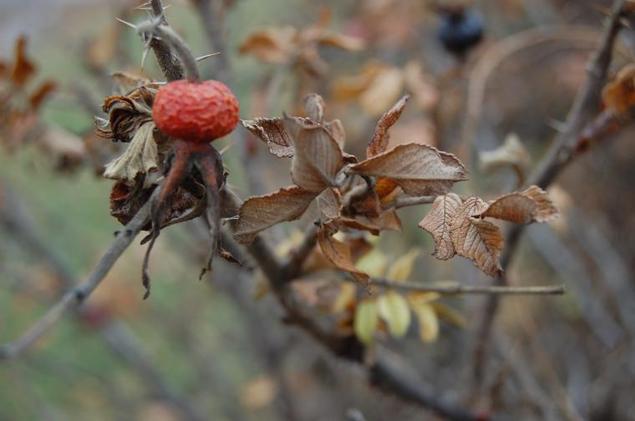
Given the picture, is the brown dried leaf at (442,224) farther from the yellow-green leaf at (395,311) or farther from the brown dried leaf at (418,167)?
the yellow-green leaf at (395,311)

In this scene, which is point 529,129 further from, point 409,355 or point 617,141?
point 409,355

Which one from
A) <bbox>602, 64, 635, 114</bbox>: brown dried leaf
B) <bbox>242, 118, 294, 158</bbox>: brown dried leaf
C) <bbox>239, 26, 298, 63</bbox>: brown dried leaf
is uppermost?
<bbox>242, 118, 294, 158</bbox>: brown dried leaf

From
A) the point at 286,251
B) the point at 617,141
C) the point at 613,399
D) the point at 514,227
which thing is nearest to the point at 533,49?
the point at 617,141

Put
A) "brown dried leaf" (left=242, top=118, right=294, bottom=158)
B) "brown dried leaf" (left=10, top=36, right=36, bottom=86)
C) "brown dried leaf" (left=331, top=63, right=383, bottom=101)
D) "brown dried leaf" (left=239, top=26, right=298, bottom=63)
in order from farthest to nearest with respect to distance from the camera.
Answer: "brown dried leaf" (left=331, top=63, right=383, bottom=101) → "brown dried leaf" (left=239, top=26, right=298, bottom=63) → "brown dried leaf" (left=10, top=36, right=36, bottom=86) → "brown dried leaf" (left=242, top=118, right=294, bottom=158)

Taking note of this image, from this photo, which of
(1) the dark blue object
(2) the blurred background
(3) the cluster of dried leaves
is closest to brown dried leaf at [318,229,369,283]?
(3) the cluster of dried leaves

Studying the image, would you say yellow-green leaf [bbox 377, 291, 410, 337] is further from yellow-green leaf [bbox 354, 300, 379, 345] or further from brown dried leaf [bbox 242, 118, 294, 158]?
brown dried leaf [bbox 242, 118, 294, 158]
